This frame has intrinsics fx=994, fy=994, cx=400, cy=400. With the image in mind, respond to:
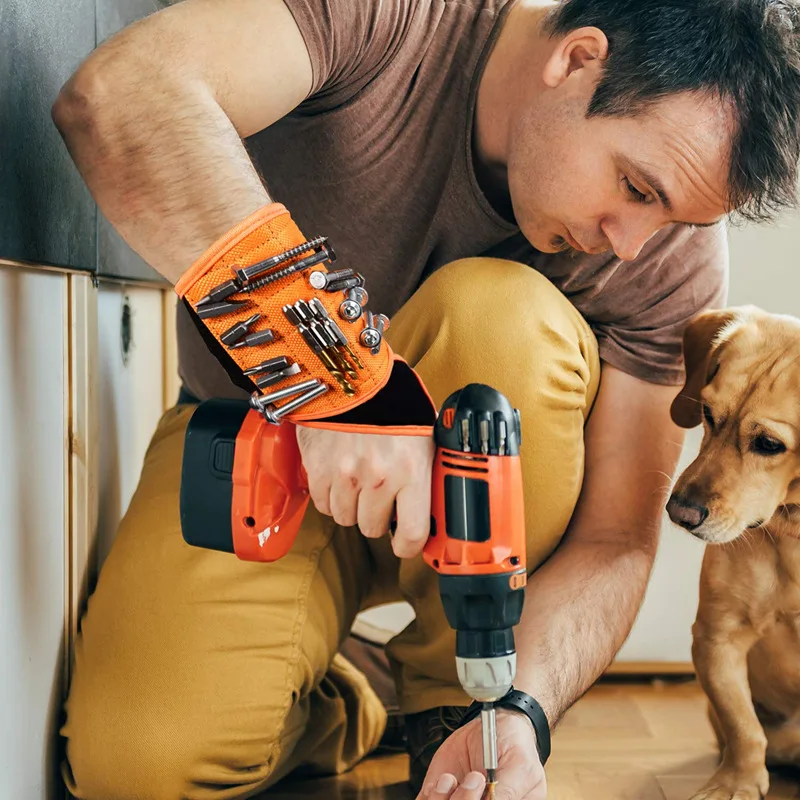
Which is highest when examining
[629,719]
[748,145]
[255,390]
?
[748,145]

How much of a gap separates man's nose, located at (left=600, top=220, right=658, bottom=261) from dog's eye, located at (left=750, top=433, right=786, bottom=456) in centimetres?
31

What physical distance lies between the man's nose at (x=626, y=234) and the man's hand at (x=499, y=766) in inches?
20.3

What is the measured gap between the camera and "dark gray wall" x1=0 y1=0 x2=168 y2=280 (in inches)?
36.5

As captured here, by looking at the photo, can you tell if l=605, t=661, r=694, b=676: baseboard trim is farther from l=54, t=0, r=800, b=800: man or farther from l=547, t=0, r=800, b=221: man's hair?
l=547, t=0, r=800, b=221: man's hair

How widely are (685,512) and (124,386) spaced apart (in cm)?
86

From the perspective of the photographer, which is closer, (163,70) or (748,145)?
(163,70)

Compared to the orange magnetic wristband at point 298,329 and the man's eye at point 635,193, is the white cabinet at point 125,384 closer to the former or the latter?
the orange magnetic wristband at point 298,329

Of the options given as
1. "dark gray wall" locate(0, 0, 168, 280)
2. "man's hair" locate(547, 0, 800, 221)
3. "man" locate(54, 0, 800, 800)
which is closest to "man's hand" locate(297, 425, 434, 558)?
"man" locate(54, 0, 800, 800)

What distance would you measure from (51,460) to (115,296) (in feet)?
1.45

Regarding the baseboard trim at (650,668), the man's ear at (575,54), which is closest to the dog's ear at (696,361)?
the man's ear at (575,54)

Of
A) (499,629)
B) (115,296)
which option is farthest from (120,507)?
(499,629)

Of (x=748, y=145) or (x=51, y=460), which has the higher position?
(x=748, y=145)

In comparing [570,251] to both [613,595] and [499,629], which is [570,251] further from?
[499,629]

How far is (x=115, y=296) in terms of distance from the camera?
1.49 metres
